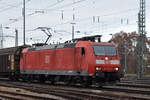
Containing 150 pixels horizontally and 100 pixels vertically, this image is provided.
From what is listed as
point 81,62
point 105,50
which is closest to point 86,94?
point 81,62

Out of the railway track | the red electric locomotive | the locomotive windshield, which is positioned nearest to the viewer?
the railway track

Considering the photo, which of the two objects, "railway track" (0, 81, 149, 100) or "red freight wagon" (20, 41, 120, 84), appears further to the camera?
"red freight wagon" (20, 41, 120, 84)

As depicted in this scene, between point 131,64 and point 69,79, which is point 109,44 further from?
point 131,64

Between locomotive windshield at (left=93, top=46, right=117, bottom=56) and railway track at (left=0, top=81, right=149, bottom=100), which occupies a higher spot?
locomotive windshield at (left=93, top=46, right=117, bottom=56)

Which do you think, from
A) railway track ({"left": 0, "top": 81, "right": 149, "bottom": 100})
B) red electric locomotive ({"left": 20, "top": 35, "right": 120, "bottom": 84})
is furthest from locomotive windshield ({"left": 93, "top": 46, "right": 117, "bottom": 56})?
railway track ({"left": 0, "top": 81, "right": 149, "bottom": 100})

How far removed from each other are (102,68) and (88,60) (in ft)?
3.50

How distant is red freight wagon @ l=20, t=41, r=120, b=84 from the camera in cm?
1981

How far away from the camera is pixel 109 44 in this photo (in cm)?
2122

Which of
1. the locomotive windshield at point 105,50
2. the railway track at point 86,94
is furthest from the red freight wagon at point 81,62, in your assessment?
the railway track at point 86,94

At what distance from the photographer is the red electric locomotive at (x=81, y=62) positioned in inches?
780

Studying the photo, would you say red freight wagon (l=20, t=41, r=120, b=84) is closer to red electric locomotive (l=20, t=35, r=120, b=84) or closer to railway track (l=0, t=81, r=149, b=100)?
red electric locomotive (l=20, t=35, r=120, b=84)

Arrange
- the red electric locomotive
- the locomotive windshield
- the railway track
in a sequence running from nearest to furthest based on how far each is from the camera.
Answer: the railway track, the red electric locomotive, the locomotive windshield

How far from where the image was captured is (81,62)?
2036cm

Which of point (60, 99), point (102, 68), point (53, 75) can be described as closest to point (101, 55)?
point (102, 68)
